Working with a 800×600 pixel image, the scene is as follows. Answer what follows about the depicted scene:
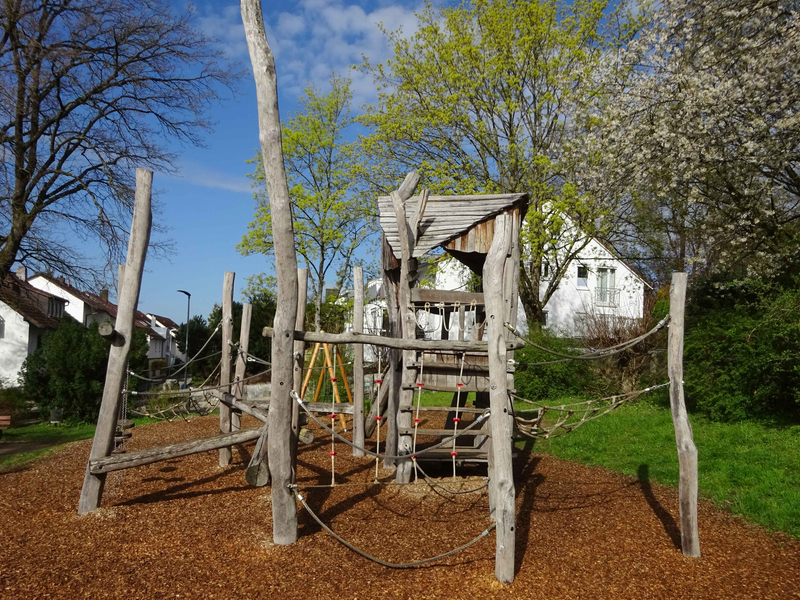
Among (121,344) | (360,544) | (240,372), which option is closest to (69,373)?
(240,372)

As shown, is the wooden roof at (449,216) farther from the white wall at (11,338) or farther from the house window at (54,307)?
the house window at (54,307)

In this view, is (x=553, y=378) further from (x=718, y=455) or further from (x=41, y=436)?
(x=41, y=436)

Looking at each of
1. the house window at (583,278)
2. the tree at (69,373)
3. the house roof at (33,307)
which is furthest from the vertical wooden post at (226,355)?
the house window at (583,278)

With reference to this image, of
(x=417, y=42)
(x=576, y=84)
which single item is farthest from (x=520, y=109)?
(x=417, y=42)

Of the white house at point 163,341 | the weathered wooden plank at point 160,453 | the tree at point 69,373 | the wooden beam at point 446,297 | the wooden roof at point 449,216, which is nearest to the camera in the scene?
the weathered wooden plank at point 160,453

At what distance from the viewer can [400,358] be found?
25.8 ft

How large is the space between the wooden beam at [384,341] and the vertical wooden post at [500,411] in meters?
0.54

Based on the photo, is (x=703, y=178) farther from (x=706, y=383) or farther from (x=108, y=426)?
(x=108, y=426)

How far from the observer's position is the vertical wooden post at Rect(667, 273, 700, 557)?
5.28 m

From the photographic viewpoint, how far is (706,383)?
11289 millimetres

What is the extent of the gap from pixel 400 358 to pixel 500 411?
307cm

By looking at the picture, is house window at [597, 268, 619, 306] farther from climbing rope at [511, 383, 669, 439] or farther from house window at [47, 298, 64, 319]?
house window at [47, 298, 64, 319]

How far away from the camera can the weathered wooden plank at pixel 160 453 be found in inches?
245

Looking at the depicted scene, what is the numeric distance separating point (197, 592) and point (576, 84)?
17.2 meters
